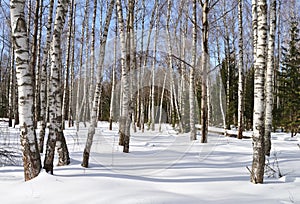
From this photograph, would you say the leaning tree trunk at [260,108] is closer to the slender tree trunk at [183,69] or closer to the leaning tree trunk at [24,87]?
the leaning tree trunk at [24,87]

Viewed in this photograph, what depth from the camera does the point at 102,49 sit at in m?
5.32

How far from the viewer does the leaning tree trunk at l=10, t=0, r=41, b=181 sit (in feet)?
12.8

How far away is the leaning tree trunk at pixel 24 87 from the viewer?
3887 millimetres

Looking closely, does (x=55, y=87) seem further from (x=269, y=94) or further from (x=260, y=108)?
(x=269, y=94)

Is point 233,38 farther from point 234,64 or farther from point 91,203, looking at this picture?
point 91,203

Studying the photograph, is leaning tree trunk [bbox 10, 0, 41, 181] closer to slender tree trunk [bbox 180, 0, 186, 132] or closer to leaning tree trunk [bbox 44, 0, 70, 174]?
leaning tree trunk [bbox 44, 0, 70, 174]

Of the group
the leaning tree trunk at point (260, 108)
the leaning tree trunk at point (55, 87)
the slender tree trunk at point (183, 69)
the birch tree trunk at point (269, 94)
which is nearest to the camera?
the leaning tree trunk at point (260, 108)

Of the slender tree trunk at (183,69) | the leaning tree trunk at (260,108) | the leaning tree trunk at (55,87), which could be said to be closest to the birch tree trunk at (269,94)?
the leaning tree trunk at (260,108)

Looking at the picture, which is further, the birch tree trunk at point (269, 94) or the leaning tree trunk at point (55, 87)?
the birch tree trunk at point (269, 94)

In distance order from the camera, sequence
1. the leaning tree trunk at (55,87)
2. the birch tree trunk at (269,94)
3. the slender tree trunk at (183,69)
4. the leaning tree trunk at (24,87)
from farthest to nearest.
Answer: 1. the slender tree trunk at (183,69)
2. the birch tree trunk at (269,94)
3. the leaning tree trunk at (55,87)
4. the leaning tree trunk at (24,87)

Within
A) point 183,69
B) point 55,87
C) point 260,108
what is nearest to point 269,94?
point 260,108

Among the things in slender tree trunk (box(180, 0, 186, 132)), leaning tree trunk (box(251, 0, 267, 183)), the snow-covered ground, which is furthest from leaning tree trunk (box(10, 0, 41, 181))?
slender tree trunk (box(180, 0, 186, 132))

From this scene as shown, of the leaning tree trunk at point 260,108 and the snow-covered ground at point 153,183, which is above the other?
the leaning tree trunk at point 260,108

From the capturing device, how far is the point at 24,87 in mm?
3893
